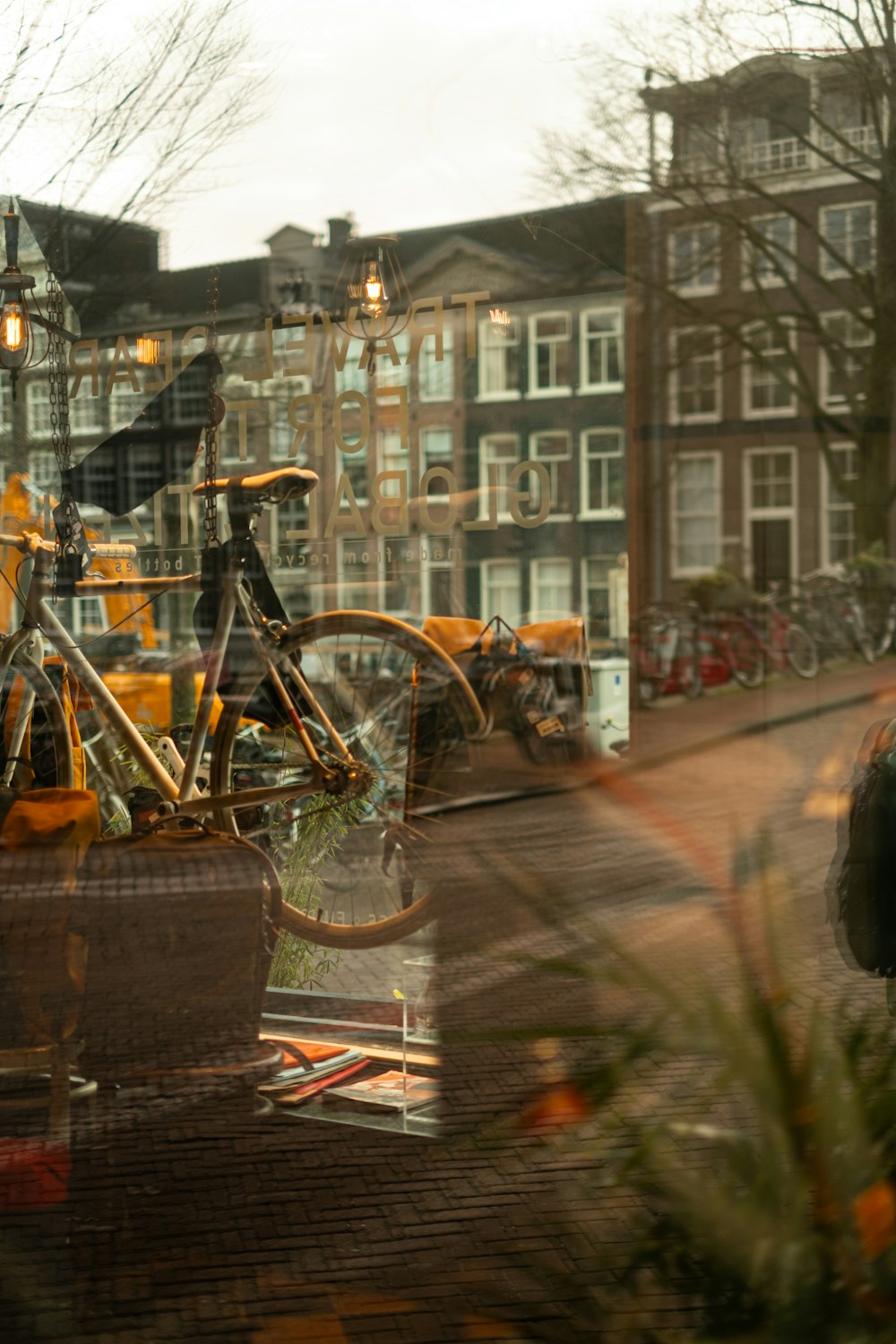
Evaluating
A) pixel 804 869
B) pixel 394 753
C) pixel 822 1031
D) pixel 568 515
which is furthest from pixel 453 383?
pixel 822 1031

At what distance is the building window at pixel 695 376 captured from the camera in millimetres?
2291

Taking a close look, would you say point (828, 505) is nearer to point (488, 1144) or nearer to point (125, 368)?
point (488, 1144)

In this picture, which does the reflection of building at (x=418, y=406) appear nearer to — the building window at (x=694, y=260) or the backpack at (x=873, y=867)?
the building window at (x=694, y=260)

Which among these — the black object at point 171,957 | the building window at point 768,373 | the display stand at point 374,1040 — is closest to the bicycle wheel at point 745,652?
the building window at point 768,373

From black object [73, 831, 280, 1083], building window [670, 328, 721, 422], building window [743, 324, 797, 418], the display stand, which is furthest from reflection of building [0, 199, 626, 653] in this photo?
the display stand

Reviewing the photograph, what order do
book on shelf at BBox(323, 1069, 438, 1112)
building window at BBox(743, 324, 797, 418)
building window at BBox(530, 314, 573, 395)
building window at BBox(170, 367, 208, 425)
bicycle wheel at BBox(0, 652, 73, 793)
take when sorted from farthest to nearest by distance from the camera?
bicycle wheel at BBox(0, 652, 73, 793) < building window at BBox(170, 367, 208, 425) < book on shelf at BBox(323, 1069, 438, 1112) < building window at BBox(530, 314, 573, 395) < building window at BBox(743, 324, 797, 418)

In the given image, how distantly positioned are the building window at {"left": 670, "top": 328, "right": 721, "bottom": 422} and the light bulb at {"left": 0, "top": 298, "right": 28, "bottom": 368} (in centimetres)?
135

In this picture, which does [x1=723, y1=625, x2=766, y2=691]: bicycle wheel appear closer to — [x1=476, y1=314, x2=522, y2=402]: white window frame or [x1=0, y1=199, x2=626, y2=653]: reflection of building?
[x1=0, y1=199, x2=626, y2=653]: reflection of building

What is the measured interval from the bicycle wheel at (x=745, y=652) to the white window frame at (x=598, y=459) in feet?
0.94

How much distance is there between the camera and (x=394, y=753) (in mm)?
3084

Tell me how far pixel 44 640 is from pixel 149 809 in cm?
43

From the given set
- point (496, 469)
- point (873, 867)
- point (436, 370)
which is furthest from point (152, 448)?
point (873, 867)

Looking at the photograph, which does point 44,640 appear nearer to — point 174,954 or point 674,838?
point 174,954

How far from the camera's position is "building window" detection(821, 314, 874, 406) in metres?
2.19
